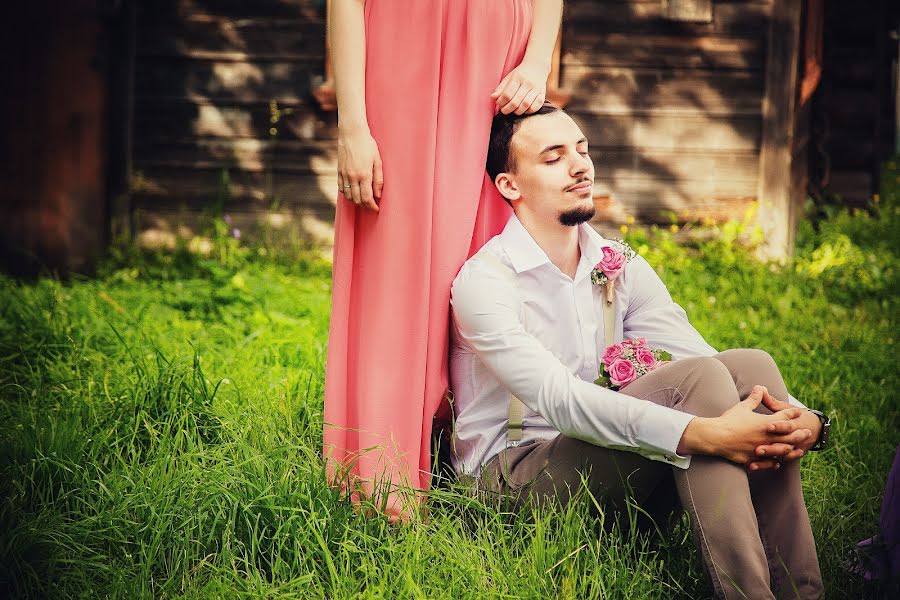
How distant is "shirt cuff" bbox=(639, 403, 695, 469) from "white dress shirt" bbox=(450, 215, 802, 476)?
15mm

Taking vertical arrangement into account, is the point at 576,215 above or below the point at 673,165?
below

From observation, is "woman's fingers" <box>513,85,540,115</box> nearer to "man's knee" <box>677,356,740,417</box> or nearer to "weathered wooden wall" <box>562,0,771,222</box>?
"man's knee" <box>677,356,740,417</box>

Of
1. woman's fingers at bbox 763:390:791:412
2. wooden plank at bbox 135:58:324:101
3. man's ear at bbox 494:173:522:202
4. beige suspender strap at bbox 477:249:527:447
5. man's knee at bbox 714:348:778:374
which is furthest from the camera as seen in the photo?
wooden plank at bbox 135:58:324:101

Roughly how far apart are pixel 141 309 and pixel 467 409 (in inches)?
98.0

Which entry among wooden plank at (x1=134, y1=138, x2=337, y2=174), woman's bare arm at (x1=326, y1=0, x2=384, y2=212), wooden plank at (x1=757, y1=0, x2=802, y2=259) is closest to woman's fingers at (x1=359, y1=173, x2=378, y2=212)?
woman's bare arm at (x1=326, y1=0, x2=384, y2=212)

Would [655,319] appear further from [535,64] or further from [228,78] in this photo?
[228,78]

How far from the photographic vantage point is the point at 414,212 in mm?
2354

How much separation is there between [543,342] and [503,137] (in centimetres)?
53

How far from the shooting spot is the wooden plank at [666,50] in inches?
237

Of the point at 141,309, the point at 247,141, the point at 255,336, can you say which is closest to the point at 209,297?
the point at 141,309

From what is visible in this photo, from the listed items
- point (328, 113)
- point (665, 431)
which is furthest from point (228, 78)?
point (665, 431)

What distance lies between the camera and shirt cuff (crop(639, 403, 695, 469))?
1957 mm

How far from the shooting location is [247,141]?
20.3 feet

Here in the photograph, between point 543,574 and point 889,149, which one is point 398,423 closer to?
point 543,574
